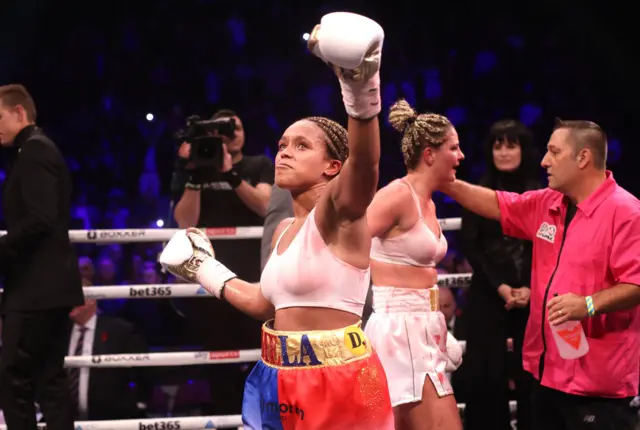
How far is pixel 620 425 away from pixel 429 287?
0.75 meters

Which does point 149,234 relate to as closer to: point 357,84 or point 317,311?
point 317,311

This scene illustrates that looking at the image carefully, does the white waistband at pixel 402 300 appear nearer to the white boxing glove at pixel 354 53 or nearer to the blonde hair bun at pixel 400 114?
the blonde hair bun at pixel 400 114

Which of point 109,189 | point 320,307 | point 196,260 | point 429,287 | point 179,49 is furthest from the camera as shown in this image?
point 179,49

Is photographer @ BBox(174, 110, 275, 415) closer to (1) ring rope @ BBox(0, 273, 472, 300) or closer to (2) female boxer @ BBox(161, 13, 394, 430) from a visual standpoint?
(1) ring rope @ BBox(0, 273, 472, 300)

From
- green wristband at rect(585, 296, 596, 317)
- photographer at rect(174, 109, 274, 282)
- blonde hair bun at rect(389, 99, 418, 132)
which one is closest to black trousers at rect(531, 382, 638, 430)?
green wristband at rect(585, 296, 596, 317)

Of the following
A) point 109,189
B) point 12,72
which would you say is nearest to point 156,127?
point 109,189

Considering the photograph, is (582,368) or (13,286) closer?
(582,368)

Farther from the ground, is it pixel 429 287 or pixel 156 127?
pixel 156 127

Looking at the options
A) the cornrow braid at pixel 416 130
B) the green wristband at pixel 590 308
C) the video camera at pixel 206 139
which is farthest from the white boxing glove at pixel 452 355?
the video camera at pixel 206 139

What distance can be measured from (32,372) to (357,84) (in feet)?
6.72

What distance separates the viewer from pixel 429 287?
2.72m

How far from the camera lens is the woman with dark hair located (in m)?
3.17

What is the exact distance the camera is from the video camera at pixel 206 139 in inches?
122

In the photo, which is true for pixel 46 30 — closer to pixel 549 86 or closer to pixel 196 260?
pixel 549 86
